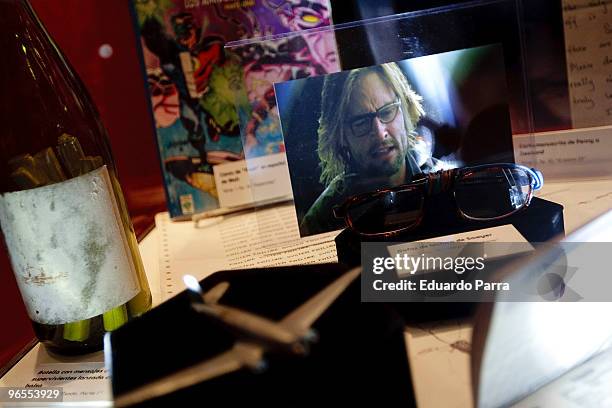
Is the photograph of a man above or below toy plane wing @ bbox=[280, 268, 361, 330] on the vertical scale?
above

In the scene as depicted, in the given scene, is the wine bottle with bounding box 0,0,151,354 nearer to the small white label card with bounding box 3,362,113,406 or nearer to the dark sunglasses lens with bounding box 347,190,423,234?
the small white label card with bounding box 3,362,113,406

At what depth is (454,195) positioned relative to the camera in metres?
0.49

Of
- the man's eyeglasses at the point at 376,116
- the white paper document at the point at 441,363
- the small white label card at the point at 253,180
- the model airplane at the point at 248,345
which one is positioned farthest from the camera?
the small white label card at the point at 253,180

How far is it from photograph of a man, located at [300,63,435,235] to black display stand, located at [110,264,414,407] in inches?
7.8

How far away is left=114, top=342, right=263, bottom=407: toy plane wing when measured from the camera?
11.1 inches

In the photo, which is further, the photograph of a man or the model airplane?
the photograph of a man

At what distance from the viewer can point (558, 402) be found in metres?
0.36

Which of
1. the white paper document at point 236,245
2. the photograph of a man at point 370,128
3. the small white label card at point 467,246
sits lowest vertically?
the white paper document at point 236,245

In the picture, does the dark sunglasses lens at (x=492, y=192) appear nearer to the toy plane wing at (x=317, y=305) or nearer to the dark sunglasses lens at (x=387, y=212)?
the dark sunglasses lens at (x=387, y=212)

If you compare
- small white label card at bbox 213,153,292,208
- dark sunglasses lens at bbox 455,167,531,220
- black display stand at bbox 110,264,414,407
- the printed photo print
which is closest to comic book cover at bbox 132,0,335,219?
small white label card at bbox 213,153,292,208

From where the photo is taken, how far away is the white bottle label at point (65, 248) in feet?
1.53

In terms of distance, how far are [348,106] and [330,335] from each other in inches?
11.0

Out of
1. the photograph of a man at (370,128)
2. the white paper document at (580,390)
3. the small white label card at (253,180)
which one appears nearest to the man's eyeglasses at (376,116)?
the photograph of a man at (370,128)

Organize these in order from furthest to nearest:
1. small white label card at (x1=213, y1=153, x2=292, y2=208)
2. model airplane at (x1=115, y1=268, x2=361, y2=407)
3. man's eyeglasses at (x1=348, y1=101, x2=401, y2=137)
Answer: small white label card at (x1=213, y1=153, x2=292, y2=208) → man's eyeglasses at (x1=348, y1=101, x2=401, y2=137) → model airplane at (x1=115, y1=268, x2=361, y2=407)
